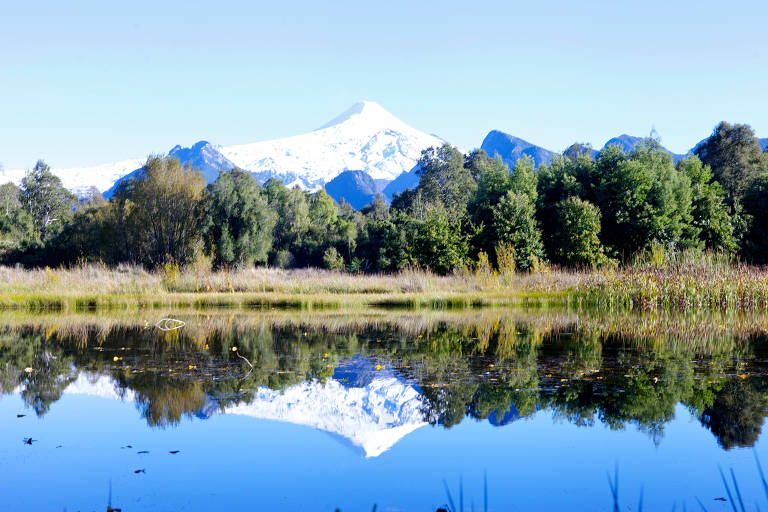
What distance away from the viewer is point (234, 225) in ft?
146

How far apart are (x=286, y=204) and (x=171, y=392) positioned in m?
61.5

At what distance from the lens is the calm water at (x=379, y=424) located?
5141 millimetres

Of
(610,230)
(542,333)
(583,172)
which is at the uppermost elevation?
(583,172)

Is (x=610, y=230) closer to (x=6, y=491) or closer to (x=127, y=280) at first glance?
(x=127, y=280)

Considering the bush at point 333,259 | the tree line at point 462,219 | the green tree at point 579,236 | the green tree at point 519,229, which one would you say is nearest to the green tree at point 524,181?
the tree line at point 462,219

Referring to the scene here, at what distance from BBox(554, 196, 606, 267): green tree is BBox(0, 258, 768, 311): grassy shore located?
5.91m

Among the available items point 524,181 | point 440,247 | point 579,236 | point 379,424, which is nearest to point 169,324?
point 379,424

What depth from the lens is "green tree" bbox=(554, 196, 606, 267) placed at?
102 ft

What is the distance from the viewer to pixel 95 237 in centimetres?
4559

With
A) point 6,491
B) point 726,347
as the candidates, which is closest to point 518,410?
point 6,491

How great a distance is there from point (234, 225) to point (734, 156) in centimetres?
3888

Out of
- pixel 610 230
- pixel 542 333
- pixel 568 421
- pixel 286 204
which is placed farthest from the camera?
pixel 286 204

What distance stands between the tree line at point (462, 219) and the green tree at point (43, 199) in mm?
126

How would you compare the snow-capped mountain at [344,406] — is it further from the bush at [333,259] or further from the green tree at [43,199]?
the green tree at [43,199]
